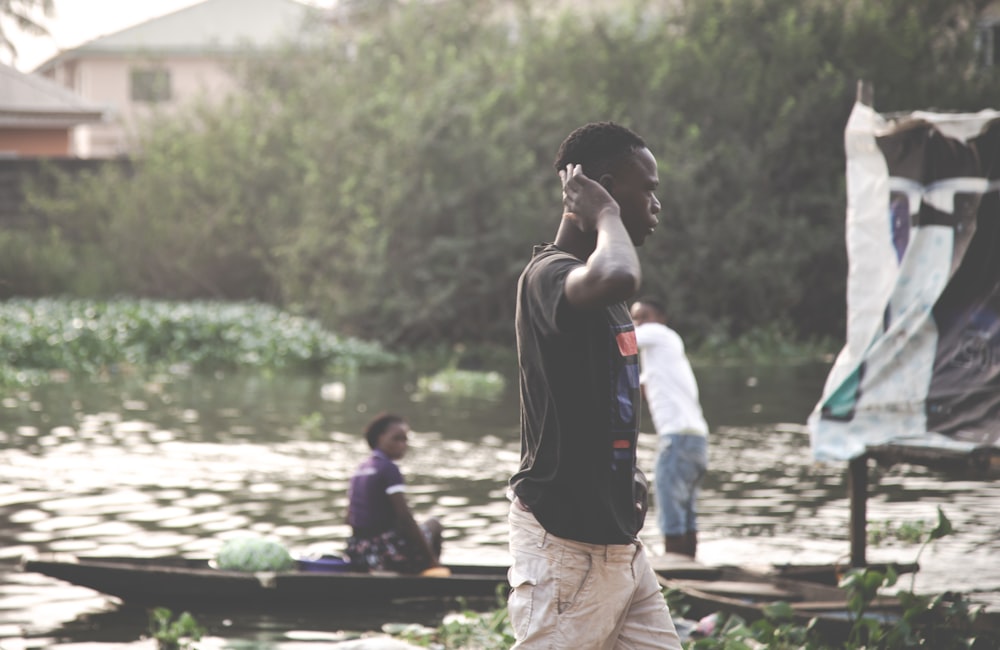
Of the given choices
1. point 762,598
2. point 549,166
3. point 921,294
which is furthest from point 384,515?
point 549,166

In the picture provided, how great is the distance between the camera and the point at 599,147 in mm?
4137

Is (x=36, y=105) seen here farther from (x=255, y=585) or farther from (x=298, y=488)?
(x=255, y=585)

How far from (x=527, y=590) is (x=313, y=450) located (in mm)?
11515

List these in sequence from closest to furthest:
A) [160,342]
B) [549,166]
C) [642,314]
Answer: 1. [642,314]
2. [160,342]
3. [549,166]

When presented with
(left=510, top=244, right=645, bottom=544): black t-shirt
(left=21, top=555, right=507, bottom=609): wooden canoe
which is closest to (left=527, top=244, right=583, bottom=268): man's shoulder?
(left=510, top=244, right=645, bottom=544): black t-shirt

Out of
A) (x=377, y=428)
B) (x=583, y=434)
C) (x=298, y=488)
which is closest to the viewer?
(x=583, y=434)

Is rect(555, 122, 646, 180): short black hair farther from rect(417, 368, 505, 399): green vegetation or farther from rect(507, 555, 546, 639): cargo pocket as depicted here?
rect(417, 368, 505, 399): green vegetation

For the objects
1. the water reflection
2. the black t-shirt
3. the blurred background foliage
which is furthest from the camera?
the blurred background foliage

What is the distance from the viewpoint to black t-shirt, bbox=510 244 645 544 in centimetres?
394

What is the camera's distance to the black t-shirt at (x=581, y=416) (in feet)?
12.9

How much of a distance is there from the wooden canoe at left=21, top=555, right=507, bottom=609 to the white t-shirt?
1542mm

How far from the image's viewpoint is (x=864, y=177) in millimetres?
8445

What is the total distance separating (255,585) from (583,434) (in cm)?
526

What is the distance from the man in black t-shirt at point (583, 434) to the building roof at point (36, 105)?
2837 centimetres
